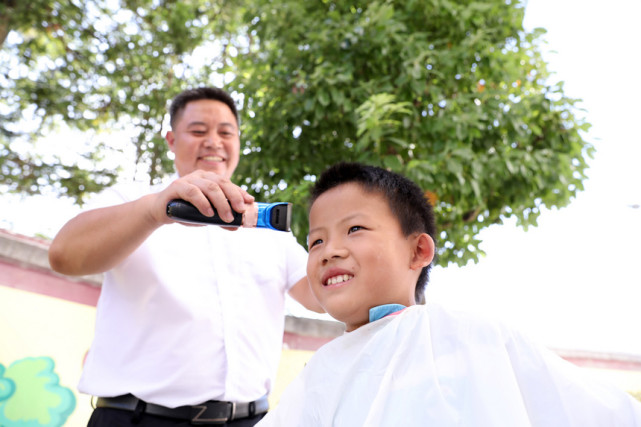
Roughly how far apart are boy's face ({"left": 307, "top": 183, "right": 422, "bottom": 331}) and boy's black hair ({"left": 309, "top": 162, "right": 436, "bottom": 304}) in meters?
0.02

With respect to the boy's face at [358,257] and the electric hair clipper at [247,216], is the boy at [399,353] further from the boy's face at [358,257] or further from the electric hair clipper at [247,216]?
the electric hair clipper at [247,216]

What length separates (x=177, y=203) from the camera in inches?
43.7

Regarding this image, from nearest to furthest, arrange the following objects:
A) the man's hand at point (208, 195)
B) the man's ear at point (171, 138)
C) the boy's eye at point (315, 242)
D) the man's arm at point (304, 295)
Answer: the man's hand at point (208, 195) < the boy's eye at point (315, 242) < the man's arm at point (304, 295) < the man's ear at point (171, 138)

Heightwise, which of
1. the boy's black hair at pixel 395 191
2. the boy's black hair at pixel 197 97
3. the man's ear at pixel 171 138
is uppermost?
the boy's black hair at pixel 197 97

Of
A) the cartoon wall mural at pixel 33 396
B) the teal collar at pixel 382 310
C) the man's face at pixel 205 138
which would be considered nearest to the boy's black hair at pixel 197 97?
the man's face at pixel 205 138

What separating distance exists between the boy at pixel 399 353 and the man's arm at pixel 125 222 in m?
0.30

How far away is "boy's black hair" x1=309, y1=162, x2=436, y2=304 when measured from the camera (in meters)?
1.35

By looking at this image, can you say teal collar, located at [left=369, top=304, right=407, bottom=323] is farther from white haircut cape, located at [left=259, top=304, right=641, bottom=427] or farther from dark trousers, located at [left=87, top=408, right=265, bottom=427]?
dark trousers, located at [left=87, top=408, right=265, bottom=427]

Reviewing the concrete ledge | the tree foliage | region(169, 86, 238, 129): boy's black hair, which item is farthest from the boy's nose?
the concrete ledge

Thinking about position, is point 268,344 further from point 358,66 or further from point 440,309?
point 358,66

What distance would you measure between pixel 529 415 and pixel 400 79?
249cm

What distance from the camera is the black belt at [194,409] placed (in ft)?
4.53

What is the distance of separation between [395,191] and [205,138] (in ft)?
2.47

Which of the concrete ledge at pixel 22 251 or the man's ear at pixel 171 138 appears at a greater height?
the man's ear at pixel 171 138
